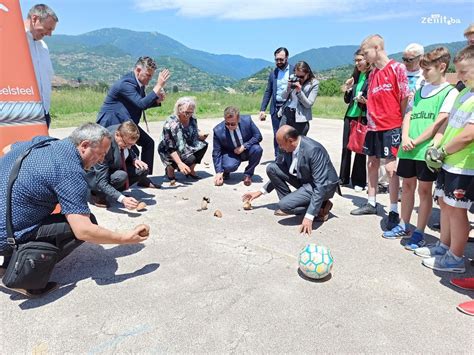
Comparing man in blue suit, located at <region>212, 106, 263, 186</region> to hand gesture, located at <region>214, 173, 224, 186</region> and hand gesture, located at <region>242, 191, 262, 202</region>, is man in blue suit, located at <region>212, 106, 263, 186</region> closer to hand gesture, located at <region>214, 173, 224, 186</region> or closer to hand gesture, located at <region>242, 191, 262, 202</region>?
hand gesture, located at <region>214, 173, 224, 186</region>

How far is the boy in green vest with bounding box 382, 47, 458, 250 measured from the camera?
3434 millimetres

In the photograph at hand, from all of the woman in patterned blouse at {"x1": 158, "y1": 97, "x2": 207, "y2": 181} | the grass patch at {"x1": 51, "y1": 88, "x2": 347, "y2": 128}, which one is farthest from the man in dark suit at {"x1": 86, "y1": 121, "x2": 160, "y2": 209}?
the grass patch at {"x1": 51, "y1": 88, "x2": 347, "y2": 128}

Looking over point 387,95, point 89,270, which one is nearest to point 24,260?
point 89,270

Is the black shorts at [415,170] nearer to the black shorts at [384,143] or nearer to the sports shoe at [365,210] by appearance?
the black shorts at [384,143]

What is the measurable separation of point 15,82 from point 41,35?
1098 millimetres

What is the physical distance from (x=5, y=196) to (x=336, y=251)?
288cm

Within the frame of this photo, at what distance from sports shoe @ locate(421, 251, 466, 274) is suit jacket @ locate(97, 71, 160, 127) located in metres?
4.00

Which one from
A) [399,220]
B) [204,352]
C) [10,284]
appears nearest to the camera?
[204,352]

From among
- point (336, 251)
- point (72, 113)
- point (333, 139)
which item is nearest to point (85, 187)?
point (336, 251)

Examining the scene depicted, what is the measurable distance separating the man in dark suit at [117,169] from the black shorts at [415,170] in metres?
2.85

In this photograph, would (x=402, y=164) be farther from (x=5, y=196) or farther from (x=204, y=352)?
(x=5, y=196)

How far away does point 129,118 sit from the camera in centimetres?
546

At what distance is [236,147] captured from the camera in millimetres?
6273

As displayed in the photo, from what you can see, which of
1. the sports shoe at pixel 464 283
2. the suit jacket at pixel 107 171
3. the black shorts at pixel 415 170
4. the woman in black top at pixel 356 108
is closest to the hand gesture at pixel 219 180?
the suit jacket at pixel 107 171
